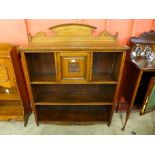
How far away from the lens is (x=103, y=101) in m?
1.98

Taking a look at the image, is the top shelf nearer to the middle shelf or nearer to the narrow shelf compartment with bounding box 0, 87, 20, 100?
the middle shelf

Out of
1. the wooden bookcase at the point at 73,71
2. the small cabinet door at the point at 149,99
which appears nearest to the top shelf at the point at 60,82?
the wooden bookcase at the point at 73,71

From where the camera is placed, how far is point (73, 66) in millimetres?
1691

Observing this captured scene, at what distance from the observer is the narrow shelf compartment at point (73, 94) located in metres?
1.98

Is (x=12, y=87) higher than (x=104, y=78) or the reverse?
the reverse

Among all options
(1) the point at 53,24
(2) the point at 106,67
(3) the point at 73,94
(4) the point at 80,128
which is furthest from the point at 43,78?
(4) the point at 80,128

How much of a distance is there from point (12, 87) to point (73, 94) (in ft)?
2.47

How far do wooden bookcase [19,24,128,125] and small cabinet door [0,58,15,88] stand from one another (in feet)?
0.60

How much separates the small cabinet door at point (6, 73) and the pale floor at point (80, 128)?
0.70m

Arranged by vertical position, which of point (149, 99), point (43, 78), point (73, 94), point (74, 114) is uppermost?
point (43, 78)

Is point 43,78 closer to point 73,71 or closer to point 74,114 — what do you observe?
point 73,71

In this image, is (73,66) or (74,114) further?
(74,114)

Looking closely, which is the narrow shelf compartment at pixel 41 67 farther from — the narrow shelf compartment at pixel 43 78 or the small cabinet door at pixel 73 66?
the small cabinet door at pixel 73 66
